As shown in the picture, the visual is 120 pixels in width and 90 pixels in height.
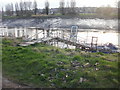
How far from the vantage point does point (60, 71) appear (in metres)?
6.76

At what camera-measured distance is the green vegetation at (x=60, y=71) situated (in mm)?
5934

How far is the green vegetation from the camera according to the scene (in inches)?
234

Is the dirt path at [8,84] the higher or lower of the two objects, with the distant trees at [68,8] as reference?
lower

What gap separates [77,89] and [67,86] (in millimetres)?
357

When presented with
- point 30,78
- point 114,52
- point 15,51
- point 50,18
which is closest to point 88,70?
point 30,78

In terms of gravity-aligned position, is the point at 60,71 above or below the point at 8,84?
above

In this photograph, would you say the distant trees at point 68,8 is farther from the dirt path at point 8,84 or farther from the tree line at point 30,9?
the dirt path at point 8,84

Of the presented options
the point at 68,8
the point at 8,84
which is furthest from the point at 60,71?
the point at 68,8

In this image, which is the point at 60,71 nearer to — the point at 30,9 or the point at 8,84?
the point at 8,84

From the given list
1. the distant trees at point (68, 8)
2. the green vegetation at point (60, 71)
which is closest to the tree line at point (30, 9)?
the distant trees at point (68, 8)

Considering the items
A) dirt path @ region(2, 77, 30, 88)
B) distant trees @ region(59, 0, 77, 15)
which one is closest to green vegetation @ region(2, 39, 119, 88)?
dirt path @ region(2, 77, 30, 88)

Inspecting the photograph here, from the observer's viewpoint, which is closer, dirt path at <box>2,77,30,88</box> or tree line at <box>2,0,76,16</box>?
dirt path at <box>2,77,30,88</box>

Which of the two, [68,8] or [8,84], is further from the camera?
[68,8]

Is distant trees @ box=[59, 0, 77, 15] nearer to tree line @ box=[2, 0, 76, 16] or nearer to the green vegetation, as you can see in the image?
tree line @ box=[2, 0, 76, 16]
